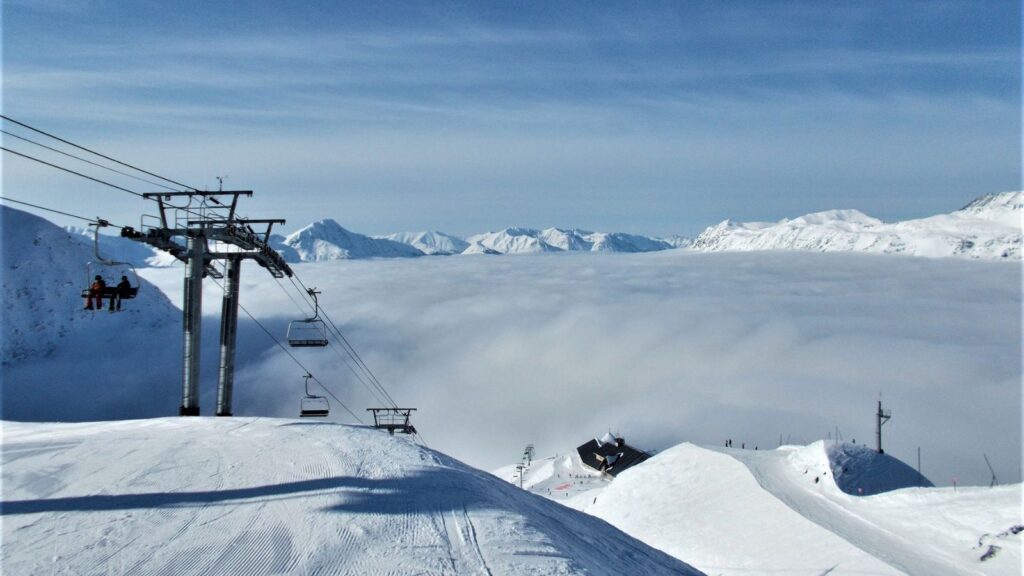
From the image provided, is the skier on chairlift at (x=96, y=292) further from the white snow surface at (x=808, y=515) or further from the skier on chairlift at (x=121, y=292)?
the white snow surface at (x=808, y=515)

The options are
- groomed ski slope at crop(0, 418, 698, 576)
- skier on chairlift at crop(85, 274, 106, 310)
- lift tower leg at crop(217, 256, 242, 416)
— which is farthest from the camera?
lift tower leg at crop(217, 256, 242, 416)

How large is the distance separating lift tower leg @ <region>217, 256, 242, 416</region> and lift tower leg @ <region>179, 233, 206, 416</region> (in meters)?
0.92

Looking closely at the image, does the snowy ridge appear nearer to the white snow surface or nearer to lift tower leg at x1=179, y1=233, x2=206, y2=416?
the white snow surface

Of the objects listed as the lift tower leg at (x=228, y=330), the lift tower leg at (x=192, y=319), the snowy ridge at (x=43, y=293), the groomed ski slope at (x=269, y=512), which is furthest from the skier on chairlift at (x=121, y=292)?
the snowy ridge at (x=43, y=293)

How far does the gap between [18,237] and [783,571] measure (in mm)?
143464

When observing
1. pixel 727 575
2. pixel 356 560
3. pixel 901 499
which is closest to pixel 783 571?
pixel 727 575

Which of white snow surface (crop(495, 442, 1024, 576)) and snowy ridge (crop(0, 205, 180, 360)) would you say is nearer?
white snow surface (crop(495, 442, 1024, 576))

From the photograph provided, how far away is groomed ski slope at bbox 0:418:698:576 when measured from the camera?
794 cm

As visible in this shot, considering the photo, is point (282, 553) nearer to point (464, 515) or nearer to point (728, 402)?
point (464, 515)

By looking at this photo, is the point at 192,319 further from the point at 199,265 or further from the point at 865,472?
the point at 865,472

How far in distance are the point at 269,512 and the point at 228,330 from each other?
11.1 meters

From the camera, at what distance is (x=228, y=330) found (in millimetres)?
19016

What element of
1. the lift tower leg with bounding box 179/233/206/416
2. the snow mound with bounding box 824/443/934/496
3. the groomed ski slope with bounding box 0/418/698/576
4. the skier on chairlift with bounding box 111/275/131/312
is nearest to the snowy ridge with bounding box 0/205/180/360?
the lift tower leg with bounding box 179/233/206/416

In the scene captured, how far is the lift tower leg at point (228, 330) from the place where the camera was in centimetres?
1834
